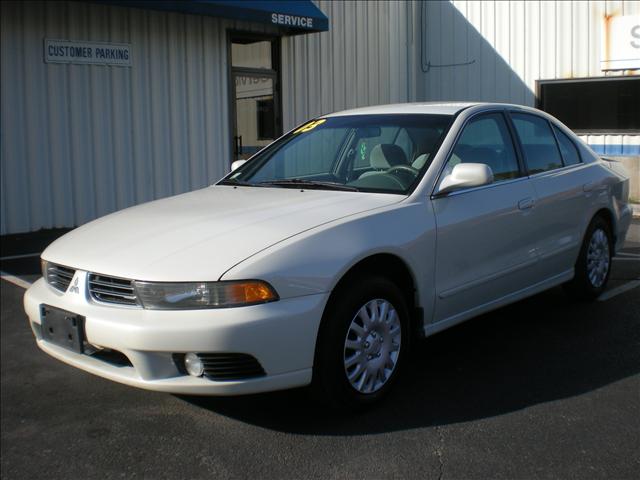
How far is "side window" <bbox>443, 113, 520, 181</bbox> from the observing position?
458 centimetres

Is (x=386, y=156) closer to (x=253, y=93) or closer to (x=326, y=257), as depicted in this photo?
(x=326, y=257)

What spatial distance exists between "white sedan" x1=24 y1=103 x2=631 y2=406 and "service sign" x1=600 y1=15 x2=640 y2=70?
8.58 m

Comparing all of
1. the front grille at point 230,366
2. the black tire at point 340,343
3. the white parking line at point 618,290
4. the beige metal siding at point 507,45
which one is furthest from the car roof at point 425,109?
the beige metal siding at point 507,45

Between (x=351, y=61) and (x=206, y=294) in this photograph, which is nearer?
(x=206, y=294)

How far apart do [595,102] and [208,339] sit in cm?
1181

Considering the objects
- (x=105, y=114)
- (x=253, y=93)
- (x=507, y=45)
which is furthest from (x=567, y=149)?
(x=507, y=45)

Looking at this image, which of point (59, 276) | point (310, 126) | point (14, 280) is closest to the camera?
point (59, 276)

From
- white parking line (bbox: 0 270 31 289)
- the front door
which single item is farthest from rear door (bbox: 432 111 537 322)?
the front door

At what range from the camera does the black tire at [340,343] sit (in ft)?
11.5

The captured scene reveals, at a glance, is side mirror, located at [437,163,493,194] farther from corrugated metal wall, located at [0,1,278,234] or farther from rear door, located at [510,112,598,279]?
corrugated metal wall, located at [0,1,278,234]

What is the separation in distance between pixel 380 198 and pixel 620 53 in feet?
34.6

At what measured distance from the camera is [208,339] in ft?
10.6

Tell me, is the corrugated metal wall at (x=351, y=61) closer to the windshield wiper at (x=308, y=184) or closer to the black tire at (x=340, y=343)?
the windshield wiper at (x=308, y=184)

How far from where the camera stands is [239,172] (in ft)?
17.0
